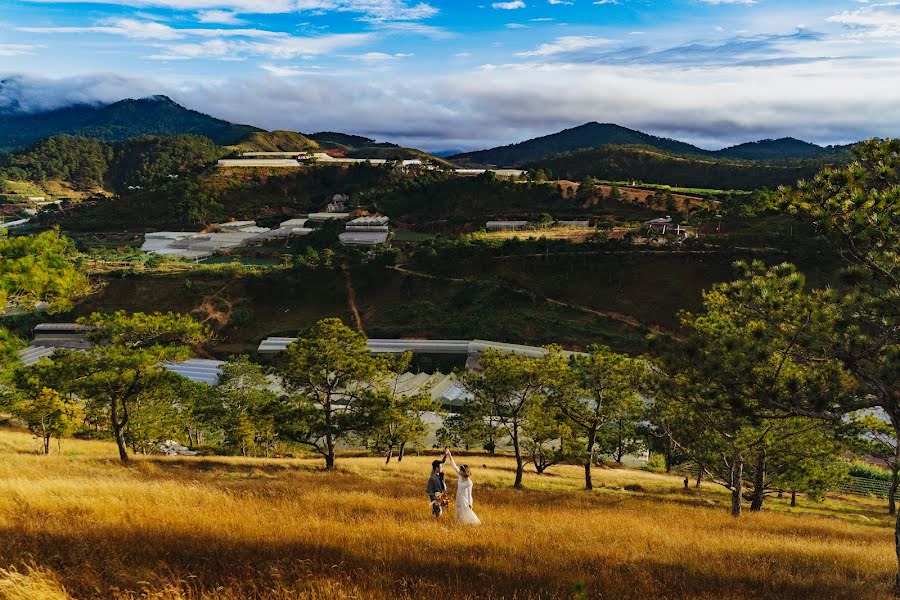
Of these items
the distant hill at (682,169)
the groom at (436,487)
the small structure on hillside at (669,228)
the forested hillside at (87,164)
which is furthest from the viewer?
the forested hillside at (87,164)

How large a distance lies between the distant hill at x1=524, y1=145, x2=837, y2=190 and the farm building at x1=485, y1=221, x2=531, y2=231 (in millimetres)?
42039

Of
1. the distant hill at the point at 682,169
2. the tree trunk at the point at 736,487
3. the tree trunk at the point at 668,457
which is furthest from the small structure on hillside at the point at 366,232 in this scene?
the tree trunk at the point at 736,487

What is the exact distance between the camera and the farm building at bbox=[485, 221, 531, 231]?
83812 mm

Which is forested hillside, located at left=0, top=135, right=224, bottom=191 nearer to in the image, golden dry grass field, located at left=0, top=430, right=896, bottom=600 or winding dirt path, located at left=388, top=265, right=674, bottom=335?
winding dirt path, located at left=388, top=265, right=674, bottom=335

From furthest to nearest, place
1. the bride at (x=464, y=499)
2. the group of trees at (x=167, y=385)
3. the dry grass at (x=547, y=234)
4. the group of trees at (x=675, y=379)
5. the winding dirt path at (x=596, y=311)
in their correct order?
the dry grass at (x=547, y=234) < the winding dirt path at (x=596, y=311) < the group of trees at (x=167, y=385) < the bride at (x=464, y=499) < the group of trees at (x=675, y=379)

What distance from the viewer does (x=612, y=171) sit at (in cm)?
13312

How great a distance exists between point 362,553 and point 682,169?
135111 mm

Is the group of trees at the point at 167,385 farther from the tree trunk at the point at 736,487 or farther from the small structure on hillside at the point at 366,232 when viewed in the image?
the small structure on hillside at the point at 366,232

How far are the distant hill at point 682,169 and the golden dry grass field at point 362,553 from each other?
108745mm

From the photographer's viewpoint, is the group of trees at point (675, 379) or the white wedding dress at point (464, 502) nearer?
the group of trees at point (675, 379)

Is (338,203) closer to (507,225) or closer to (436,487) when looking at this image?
(507,225)

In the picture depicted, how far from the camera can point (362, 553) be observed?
647cm

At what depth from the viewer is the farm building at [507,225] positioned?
275ft

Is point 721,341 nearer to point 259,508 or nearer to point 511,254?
point 259,508
